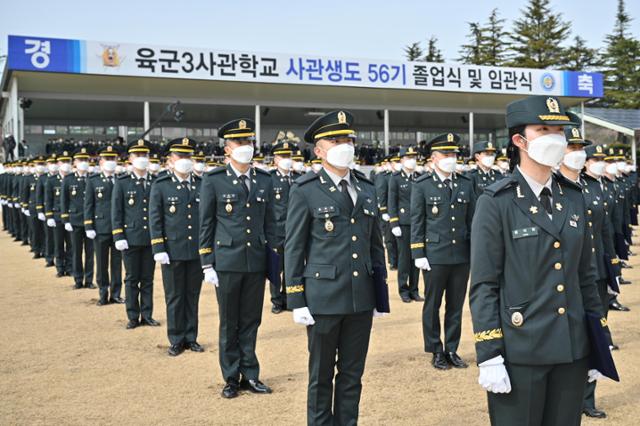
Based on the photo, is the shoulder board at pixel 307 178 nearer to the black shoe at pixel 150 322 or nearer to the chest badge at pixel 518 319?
the chest badge at pixel 518 319

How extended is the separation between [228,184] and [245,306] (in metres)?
1.07

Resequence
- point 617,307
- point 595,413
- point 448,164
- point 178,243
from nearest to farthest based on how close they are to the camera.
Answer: point 595,413 < point 448,164 < point 178,243 < point 617,307

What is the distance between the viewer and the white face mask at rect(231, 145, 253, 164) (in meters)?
5.30

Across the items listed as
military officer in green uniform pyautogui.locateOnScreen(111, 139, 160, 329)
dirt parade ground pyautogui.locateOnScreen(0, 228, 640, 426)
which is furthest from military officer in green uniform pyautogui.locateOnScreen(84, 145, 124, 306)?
military officer in green uniform pyautogui.locateOnScreen(111, 139, 160, 329)

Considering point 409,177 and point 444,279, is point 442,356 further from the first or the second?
point 409,177

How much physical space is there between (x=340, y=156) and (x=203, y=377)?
2.77 meters

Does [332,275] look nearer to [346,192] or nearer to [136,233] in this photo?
A: [346,192]

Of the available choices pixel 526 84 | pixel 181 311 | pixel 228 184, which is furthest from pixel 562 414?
pixel 526 84

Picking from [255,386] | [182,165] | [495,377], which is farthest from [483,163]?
[495,377]

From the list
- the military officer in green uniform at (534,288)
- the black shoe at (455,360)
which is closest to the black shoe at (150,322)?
the black shoe at (455,360)

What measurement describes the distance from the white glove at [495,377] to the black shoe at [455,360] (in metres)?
3.22

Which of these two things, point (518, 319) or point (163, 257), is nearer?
point (518, 319)

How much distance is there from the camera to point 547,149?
264 cm

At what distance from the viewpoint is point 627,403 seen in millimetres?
4586
